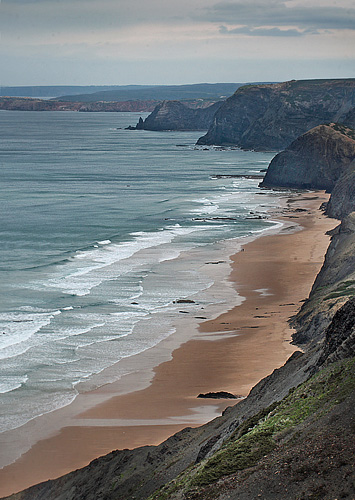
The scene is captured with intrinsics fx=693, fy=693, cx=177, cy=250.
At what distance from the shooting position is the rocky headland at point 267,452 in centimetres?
914

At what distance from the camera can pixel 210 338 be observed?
88.3ft

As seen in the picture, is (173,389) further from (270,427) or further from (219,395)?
(270,427)

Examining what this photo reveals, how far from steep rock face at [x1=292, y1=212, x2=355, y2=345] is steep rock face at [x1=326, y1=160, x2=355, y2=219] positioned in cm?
2363

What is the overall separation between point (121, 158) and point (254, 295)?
91160 mm

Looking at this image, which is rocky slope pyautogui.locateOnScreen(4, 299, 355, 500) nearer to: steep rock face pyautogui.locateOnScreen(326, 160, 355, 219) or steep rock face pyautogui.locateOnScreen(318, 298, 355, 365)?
steep rock face pyautogui.locateOnScreen(318, 298, 355, 365)

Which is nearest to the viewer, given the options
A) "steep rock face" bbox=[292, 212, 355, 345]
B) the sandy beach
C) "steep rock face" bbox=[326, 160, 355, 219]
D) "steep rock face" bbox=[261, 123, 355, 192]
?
the sandy beach

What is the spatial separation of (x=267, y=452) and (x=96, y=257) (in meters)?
33.8

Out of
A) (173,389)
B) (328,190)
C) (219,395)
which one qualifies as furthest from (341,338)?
(328,190)

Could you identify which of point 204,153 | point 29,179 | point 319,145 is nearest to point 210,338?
point 319,145

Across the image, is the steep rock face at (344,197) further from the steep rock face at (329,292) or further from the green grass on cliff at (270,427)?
the green grass on cliff at (270,427)

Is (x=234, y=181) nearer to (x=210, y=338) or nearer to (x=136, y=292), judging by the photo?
(x=136, y=292)

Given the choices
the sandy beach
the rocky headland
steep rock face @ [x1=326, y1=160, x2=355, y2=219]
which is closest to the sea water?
the sandy beach

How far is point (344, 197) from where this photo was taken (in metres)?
58.8

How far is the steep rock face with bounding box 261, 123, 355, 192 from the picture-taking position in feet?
264
